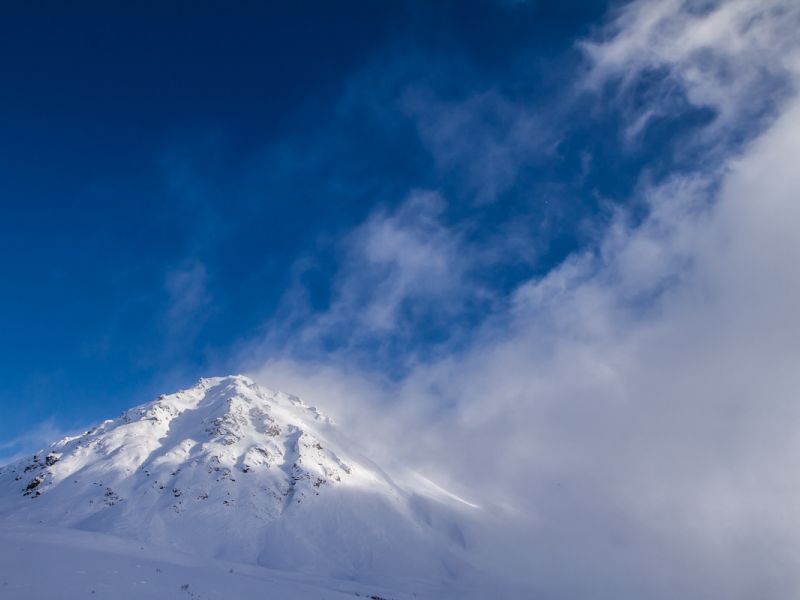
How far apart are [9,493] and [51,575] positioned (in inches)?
4395

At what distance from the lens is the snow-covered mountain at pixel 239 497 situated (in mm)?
87000

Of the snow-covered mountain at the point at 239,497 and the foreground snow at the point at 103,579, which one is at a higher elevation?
the snow-covered mountain at the point at 239,497

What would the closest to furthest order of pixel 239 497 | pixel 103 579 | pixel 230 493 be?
pixel 103 579
pixel 239 497
pixel 230 493

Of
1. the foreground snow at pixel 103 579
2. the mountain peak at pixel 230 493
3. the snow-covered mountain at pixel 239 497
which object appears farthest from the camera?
the mountain peak at pixel 230 493

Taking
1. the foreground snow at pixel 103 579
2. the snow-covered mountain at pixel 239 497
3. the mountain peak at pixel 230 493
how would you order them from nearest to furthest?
the foreground snow at pixel 103 579 → the snow-covered mountain at pixel 239 497 → the mountain peak at pixel 230 493

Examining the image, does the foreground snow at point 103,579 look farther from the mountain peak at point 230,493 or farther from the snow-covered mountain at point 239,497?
the mountain peak at point 230,493

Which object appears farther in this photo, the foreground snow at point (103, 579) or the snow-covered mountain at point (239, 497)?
the snow-covered mountain at point (239, 497)

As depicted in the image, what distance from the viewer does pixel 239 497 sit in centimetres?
10200

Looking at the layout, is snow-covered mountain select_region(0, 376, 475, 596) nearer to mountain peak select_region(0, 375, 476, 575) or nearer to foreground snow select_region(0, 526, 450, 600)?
mountain peak select_region(0, 375, 476, 575)

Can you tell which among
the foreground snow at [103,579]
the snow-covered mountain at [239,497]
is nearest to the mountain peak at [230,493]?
the snow-covered mountain at [239,497]

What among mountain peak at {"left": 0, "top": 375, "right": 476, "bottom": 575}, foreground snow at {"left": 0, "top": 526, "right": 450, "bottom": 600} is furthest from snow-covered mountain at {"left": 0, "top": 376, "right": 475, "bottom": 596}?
foreground snow at {"left": 0, "top": 526, "right": 450, "bottom": 600}

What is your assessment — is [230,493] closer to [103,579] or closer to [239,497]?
[239,497]

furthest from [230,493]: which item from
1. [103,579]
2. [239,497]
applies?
[103,579]

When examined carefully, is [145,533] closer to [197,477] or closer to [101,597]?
[197,477]
